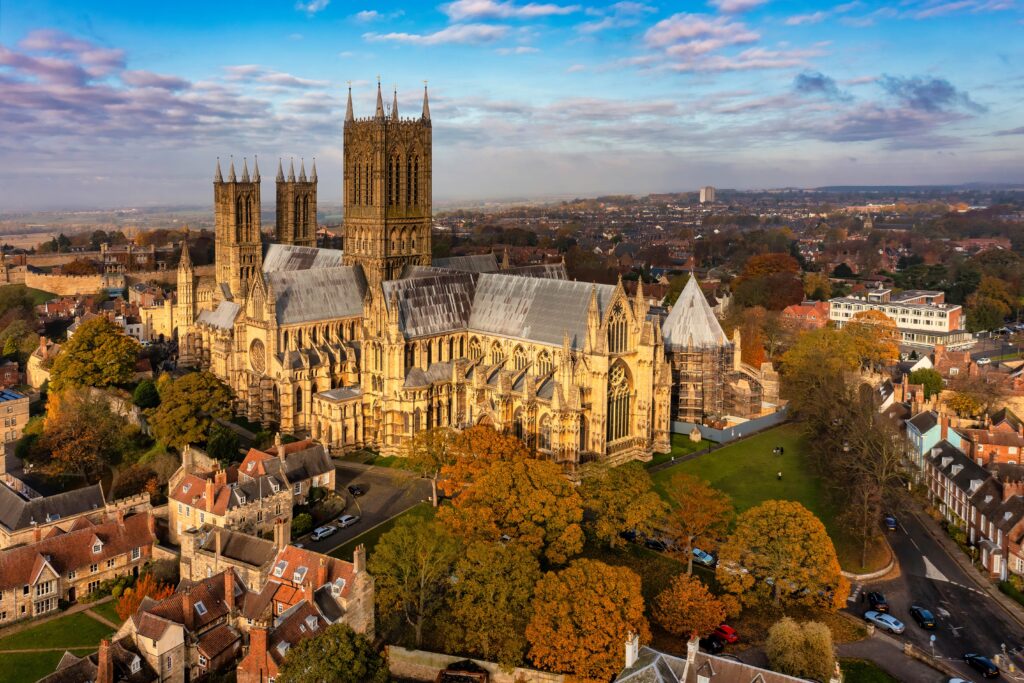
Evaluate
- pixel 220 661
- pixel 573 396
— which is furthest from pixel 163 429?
pixel 573 396

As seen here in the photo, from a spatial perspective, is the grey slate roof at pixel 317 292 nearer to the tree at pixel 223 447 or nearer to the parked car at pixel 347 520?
the tree at pixel 223 447

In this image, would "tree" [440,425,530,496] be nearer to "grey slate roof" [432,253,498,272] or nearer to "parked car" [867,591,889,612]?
"parked car" [867,591,889,612]

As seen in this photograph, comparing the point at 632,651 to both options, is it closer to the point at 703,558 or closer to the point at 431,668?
the point at 431,668

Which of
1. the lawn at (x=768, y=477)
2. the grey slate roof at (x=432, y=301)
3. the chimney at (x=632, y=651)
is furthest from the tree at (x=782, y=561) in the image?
the grey slate roof at (x=432, y=301)

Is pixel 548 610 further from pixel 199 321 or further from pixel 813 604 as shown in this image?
pixel 199 321

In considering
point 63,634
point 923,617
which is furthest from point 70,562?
point 923,617

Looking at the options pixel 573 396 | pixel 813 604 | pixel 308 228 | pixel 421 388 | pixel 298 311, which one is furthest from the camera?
pixel 308 228

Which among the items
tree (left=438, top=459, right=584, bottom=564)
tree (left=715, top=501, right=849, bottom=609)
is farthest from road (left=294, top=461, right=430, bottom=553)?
tree (left=715, top=501, right=849, bottom=609)
